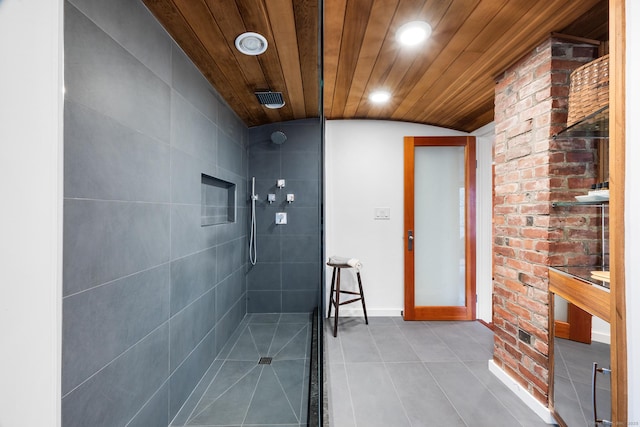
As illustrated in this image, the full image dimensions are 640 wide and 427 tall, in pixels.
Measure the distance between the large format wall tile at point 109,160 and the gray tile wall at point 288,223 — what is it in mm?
653

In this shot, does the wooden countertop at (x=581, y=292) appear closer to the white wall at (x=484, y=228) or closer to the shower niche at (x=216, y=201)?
the white wall at (x=484, y=228)

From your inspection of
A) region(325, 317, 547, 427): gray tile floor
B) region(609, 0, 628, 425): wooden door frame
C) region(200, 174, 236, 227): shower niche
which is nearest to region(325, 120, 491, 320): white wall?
region(325, 317, 547, 427): gray tile floor

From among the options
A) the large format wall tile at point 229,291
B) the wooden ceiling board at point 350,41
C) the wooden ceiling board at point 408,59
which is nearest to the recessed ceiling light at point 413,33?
the wooden ceiling board at point 408,59

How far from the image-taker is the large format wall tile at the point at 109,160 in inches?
28.7

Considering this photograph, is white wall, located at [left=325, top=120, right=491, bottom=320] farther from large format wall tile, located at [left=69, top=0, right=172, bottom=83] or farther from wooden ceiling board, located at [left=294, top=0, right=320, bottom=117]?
large format wall tile, located at [left=69, top=0, right=172, bottom=83]

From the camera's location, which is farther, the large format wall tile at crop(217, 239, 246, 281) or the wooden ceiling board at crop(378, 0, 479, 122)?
the large format wall tile at crop(217, 239, 246, 281)

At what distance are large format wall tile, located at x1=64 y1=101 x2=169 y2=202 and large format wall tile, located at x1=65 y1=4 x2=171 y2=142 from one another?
41 millimetres

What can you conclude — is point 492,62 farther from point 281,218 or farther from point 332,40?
point 281,218

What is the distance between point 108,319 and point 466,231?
2936 millimetres

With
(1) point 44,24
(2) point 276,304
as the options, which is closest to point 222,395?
(2) point 276,304

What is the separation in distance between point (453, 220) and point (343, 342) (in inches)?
67.4

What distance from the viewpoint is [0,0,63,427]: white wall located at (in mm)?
460

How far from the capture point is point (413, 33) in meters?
1.39

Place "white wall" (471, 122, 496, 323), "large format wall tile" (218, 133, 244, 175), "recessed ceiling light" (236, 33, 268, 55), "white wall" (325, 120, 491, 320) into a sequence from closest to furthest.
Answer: "recessed ceiling light" (236, 33, 268, 55) → "large format wall tile" (218, 133, 244, 175) → "white wall" (471, 122, 496, 323) → "white wall" (325, 120, 491, 320)
